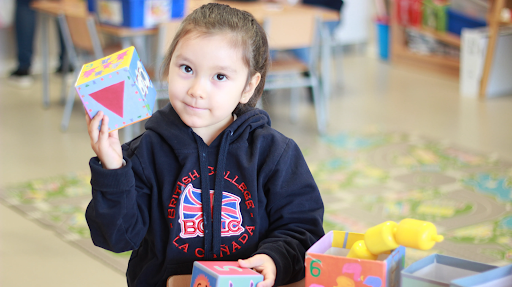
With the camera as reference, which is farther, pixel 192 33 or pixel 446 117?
pixel 446 117

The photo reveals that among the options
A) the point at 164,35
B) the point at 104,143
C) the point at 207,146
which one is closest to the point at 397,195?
the point at 164,35

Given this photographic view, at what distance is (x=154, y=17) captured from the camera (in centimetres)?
331

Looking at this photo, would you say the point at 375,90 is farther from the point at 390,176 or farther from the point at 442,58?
the point at 390,176

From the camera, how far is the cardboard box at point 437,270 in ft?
2.25

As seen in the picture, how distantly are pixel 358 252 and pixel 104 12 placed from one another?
2.97 meters

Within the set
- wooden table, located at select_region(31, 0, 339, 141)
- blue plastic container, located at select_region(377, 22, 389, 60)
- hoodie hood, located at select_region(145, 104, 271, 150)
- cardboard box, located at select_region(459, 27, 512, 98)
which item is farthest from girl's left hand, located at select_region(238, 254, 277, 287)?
blue plastic container, located at select_region(377, 22, 389, 60)

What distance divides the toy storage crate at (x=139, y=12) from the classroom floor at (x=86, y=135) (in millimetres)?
718

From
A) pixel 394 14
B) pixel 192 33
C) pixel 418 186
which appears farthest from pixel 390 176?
pixel 394 14

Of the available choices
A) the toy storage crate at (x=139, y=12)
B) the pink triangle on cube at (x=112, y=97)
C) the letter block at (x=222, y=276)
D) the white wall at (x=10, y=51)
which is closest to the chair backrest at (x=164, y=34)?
the toy storage crate at (x=139, y=12)

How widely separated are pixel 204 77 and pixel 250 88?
138mm

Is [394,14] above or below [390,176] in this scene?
above

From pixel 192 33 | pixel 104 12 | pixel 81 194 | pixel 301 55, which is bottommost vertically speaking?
pixel 81 194

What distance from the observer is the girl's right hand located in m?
0.83

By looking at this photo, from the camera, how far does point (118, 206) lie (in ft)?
2.88
